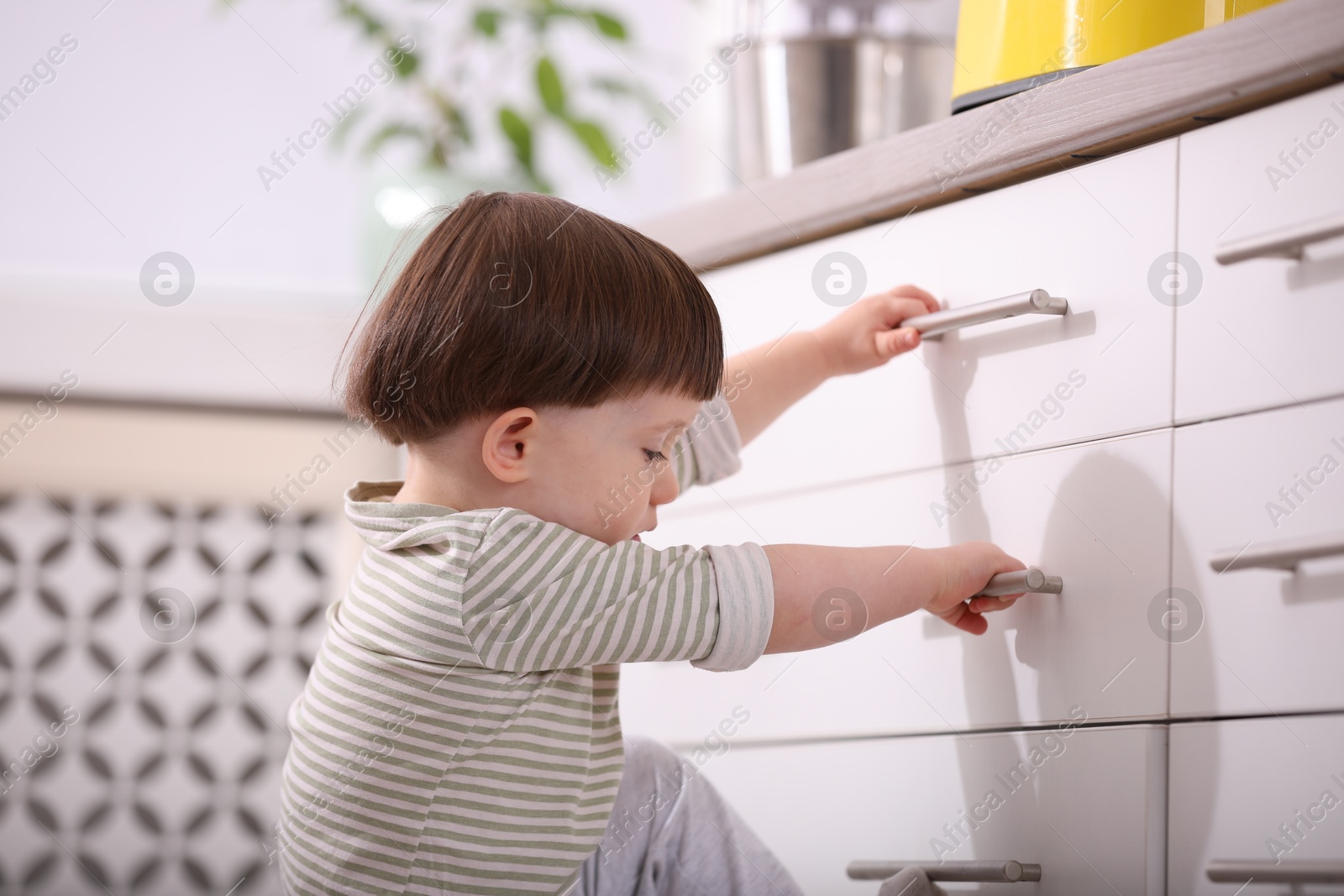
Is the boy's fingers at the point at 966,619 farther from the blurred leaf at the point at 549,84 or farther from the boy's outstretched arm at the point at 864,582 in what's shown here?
the blurred leaf at the point at 549,84

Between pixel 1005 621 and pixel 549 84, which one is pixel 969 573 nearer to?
pixel 1005 621

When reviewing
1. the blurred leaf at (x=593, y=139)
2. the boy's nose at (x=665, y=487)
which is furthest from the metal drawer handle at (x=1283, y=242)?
the blurred leaf at (x=593, y=139)

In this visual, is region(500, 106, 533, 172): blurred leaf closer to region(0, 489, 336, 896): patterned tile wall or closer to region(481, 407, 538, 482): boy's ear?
region(0, 489, 336, 896): patterned tile wall

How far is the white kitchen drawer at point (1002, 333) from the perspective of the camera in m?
0.70

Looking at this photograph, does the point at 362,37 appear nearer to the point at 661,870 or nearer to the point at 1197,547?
the point at 661,870

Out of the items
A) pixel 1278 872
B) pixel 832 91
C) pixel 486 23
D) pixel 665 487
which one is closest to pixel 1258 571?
pixel 1278 872

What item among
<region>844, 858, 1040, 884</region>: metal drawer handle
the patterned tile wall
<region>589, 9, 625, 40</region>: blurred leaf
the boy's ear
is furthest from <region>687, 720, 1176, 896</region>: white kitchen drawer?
<region>589, 9, 625, 40</region>: blurred leaf

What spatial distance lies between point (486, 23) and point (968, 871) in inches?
49.0

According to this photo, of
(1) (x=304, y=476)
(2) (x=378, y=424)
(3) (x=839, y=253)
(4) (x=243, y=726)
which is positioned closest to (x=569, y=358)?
(2) (x=378, y=424)

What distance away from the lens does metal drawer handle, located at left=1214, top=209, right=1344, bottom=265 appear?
0.60 m

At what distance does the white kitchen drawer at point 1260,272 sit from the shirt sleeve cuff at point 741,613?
251 millimetres

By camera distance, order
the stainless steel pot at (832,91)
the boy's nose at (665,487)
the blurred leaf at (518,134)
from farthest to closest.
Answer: the blurred leaf at (518,134) → the stainless steel pot at (832,91) → the boy's nose at (665,487)

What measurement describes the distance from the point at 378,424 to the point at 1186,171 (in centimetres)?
52

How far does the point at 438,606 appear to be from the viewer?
70cm
